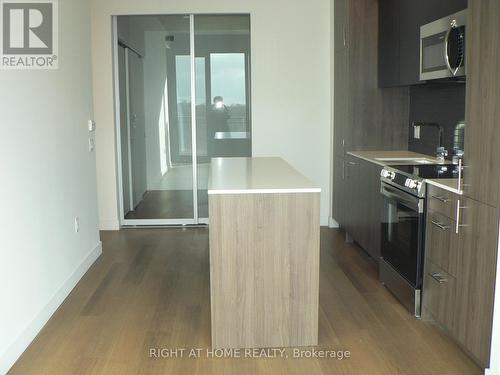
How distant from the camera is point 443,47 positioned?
12.2ft

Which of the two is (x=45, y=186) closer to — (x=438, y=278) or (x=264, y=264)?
(x=264, y=264)

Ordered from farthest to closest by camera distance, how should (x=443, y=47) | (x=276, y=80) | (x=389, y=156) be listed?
(x=276, y=80), (x=389, y=156), (x=443, y=47)

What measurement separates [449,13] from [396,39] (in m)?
0.98

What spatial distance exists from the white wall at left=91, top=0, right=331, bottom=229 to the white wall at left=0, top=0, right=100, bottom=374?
1.16 meters

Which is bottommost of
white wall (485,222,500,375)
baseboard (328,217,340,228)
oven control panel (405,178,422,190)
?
baseboard (328,217,340,228)

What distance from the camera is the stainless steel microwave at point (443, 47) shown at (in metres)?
3.55

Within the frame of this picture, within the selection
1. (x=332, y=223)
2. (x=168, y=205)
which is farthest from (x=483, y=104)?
(x=168, y=205)

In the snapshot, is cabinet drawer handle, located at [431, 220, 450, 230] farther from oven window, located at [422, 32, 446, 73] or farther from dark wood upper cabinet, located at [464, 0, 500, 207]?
oven window, located at [422, 32, 446, 73]

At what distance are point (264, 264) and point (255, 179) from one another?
1.89 feet

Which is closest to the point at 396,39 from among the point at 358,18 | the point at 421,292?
the point at 358,18

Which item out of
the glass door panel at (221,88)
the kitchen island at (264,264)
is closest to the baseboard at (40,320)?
the kitchen island at (264,264)

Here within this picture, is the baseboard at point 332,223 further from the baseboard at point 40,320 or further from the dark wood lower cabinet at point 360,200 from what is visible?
the baseboard at point 40,320

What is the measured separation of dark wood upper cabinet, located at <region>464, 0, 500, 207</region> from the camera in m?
2.63

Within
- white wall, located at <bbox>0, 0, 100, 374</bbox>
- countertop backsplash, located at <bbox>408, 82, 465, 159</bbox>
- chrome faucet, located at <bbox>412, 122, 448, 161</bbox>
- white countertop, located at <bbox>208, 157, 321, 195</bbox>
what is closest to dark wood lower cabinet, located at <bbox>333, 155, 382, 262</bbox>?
chrome faucet, located at <bbox>412, 122, 448, 161</bbox>
